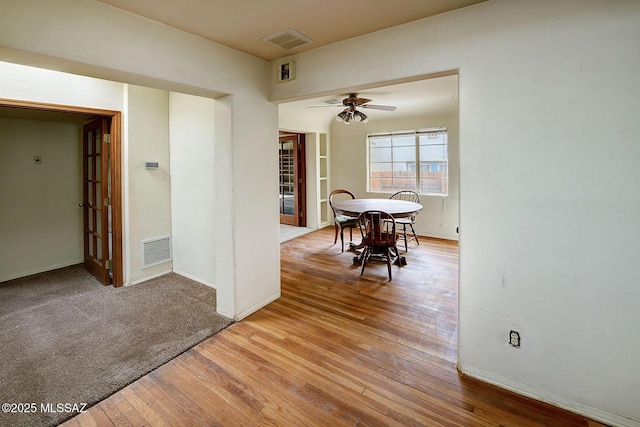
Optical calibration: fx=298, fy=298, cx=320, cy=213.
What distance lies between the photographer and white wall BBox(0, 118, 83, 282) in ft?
12.2

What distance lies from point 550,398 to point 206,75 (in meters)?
3.17

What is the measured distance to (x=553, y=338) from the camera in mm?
1715

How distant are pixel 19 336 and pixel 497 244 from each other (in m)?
3.69

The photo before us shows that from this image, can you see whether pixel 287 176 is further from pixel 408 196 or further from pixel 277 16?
pixel 277 16

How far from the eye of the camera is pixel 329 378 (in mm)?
1956

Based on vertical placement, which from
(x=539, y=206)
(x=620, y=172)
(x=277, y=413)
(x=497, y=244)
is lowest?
(x=277, y=413)

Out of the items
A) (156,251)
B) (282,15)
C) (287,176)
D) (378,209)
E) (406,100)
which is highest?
(406,100)

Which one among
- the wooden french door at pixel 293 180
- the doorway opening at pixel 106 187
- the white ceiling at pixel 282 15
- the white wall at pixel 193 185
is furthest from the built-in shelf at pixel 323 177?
the white ceiling at pixel 282 15

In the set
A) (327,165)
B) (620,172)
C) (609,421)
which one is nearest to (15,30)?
(620,172)

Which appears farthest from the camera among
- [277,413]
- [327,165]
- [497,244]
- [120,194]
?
[327,165]

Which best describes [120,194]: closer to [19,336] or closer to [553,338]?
[19,336]

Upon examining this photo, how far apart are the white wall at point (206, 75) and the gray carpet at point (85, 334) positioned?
1.72 feet

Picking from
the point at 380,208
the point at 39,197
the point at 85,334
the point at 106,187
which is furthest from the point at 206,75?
the point at 39,197

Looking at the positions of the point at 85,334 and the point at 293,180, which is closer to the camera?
the point at 85,334
